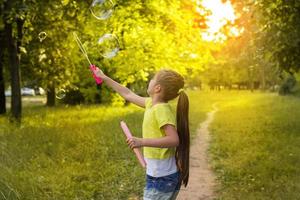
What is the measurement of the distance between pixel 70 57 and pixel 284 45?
978 cm

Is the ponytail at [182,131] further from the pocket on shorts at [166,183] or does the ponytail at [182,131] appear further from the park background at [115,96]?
the park background at [115,96]

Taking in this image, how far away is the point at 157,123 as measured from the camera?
453 centimetres

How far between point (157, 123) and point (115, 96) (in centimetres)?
2209

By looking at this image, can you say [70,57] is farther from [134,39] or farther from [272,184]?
[272,184]

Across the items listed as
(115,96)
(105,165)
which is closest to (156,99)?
(105,165)

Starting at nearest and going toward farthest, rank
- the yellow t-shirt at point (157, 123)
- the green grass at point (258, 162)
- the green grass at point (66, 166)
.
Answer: the yellow t-shirt at point (157, 123)
the green grass at point (66, 166)
the green grass at point (258, 162)

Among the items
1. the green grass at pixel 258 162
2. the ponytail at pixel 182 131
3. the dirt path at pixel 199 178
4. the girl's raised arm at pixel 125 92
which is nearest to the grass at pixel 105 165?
the green grass at pixel 258 162

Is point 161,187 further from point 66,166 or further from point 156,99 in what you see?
point 66,166

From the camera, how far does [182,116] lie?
4.64 metres

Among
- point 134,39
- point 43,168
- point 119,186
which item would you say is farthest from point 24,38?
point 119,186

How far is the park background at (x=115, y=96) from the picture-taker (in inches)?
354

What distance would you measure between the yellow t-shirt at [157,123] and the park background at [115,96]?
10.8ft

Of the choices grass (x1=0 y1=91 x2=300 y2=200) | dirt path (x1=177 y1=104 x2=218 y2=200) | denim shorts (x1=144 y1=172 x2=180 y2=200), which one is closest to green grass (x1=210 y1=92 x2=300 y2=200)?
grass (x1=0 y1=91 x2=300 y2=200)

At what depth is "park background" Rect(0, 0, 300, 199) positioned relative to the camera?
8.98m
